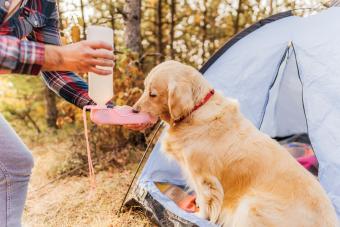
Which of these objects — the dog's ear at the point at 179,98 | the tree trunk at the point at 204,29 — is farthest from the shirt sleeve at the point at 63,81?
the tree trunk at the point at 204,29

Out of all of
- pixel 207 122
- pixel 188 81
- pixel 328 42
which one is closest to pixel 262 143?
pixel 207 122

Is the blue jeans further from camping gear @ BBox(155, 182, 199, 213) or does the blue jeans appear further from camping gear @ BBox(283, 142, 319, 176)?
camping gear @ BBox(283, 142, 319, 176)

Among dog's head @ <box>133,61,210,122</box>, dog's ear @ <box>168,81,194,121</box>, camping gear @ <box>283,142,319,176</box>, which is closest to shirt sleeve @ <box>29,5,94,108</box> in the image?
dog's head @ <box>133,61,210,122</box>

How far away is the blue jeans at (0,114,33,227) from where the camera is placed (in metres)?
1.74

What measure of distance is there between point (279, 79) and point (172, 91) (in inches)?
83.0

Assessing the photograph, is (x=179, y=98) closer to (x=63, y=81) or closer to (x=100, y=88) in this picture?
(x=100, y=88)

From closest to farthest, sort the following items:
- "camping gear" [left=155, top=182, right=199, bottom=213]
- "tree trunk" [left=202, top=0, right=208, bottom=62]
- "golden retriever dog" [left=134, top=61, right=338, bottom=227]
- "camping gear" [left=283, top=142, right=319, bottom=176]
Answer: "golden retriever dog" [left=134, top=61, right=338, bottom=227]
"camping gear" [left=155, top=182, right=199, bottom=213]
"camping gear" [left=283, top=142, right=319, bottom=176]
"tree trunk" [left=202, top=0, right=208, bottom=62]

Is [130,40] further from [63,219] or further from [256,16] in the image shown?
[256,16]

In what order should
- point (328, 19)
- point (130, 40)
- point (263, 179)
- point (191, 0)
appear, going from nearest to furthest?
point (263, 179)
point (328, 19)
point (130, 40)
point (191, 0)

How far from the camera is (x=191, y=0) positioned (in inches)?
280

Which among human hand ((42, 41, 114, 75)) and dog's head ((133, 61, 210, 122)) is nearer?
human hand ((42, 41, 114, 75))

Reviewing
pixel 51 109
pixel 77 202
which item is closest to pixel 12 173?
pixel 77 202

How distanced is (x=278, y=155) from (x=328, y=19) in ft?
4.36

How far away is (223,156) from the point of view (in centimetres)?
255
